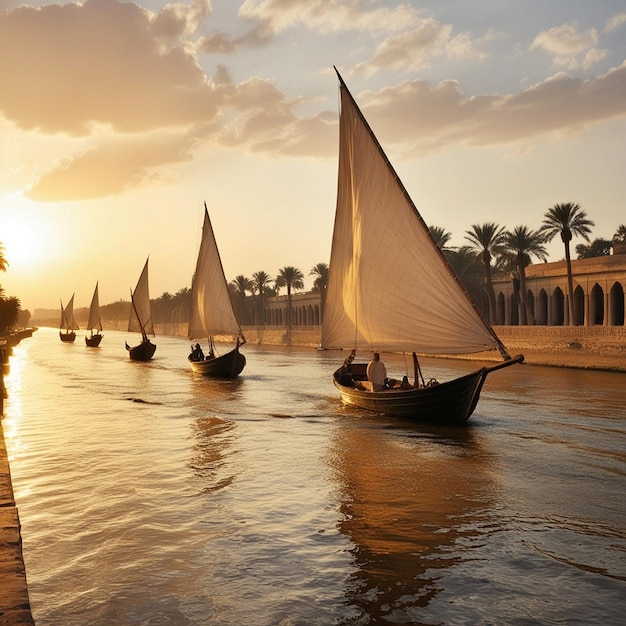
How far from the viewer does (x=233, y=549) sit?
25.9 ft

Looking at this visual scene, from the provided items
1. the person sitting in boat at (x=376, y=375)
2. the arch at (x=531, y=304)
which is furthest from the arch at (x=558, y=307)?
the person sitting in boat at (x=376, y=375)

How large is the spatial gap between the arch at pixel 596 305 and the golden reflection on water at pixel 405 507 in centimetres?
3640

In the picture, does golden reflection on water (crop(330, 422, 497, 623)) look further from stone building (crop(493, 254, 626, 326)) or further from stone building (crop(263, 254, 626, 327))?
stone building (crop(493, 254, 626, 326))

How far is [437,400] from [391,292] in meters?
3.02

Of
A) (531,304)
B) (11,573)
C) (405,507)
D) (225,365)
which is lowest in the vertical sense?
(405,507)

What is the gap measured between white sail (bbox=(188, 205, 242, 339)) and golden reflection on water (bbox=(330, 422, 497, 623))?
1996 cm

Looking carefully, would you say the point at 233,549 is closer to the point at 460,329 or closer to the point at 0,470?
the point at 0,470

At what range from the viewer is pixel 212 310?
3719 centimetres

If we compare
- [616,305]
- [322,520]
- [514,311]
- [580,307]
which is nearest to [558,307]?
[580,307]

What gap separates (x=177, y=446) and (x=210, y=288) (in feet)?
73.9

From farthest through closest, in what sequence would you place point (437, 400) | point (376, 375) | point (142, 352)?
point (142, 352), point (376, 375), point (437, 400)

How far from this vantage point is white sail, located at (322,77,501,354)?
15766mm

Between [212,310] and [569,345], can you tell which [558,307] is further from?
[212,310]

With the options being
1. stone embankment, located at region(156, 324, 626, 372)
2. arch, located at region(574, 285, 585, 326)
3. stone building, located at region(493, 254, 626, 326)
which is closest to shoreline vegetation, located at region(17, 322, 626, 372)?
stone embankment, located at region(156, 324, 626, 372)
